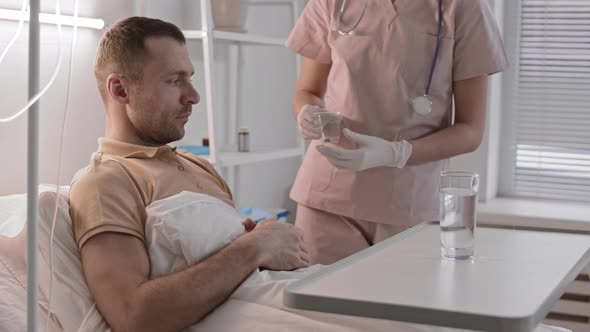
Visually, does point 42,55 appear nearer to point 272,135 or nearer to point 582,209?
point 272,135

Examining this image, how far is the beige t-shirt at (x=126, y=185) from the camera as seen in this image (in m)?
1.50

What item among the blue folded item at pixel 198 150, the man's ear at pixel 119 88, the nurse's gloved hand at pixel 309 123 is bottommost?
the blue folded item at pixel 198 150

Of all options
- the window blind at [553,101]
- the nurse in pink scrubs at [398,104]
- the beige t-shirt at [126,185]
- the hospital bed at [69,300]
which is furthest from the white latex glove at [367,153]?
the window blind at [553,101]

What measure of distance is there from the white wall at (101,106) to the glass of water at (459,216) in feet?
3.41

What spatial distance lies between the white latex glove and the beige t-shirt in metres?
0.29

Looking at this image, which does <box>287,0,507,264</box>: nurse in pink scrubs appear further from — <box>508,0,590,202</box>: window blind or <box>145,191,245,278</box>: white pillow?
<box>508,0,590,202</box>: window blind

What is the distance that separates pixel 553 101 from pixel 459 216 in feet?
7.25

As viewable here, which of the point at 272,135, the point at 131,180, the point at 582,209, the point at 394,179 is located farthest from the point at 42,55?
the point at 582,209

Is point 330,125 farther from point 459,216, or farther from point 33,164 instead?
point 33,164

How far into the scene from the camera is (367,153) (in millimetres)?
1956

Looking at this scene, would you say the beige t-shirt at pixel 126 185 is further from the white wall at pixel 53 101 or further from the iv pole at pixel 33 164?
the iv pole at pixel 33 164

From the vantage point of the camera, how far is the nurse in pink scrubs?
2064 mm

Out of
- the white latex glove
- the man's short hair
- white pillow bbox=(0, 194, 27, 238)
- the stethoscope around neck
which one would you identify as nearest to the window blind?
the stethoscope around neck

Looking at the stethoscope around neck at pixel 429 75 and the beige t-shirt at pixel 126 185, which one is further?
the stethoscope around neck at pixel 429 75
